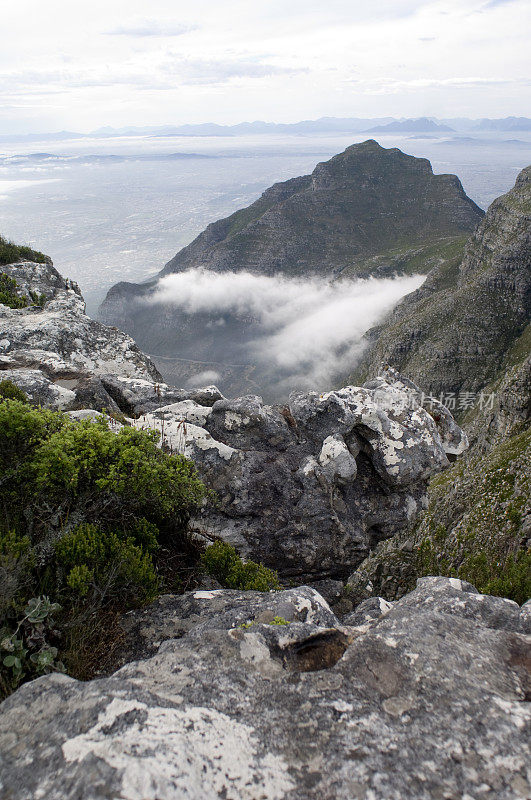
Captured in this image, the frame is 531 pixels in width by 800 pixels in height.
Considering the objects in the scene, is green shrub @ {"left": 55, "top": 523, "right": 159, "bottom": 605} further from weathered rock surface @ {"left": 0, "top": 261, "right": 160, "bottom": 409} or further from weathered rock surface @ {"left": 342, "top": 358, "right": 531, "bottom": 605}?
weathered rock surface @ {"left": 342, "top": 358, "right": 531, "bottom": 605}

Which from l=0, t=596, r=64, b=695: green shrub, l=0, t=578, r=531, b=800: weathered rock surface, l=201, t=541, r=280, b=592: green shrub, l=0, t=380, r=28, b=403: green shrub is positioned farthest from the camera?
l=0, t=380, r=28, b=403: green shrub

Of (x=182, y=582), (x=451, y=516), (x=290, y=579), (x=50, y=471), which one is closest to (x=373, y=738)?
(x=182, y=582)

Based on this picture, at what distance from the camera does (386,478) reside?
14.4 meters

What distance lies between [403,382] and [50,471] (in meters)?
13.3

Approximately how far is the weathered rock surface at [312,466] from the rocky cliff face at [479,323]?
3878 inches

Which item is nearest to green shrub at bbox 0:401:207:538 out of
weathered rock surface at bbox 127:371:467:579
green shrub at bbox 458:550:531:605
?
weathered rock surface at bbox 127:371:467:579

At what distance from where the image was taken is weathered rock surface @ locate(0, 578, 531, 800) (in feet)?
12.5

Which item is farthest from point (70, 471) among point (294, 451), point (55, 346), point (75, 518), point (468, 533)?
point (468, 533)

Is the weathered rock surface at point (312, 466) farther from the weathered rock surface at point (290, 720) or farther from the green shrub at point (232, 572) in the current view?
the weathered rock surface at point (290, 720)

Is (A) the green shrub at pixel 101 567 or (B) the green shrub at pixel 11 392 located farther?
(B) the green shrub at pixel 11 392

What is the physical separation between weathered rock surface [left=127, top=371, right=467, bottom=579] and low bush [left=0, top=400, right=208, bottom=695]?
3178 mm

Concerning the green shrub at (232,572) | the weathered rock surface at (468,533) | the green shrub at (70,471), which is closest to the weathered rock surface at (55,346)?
the green shrub at (70,471)

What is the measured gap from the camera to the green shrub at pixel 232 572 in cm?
924

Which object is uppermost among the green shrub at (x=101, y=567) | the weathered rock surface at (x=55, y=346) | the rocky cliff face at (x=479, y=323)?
the weathered rock surface at (x=55, y=346)
